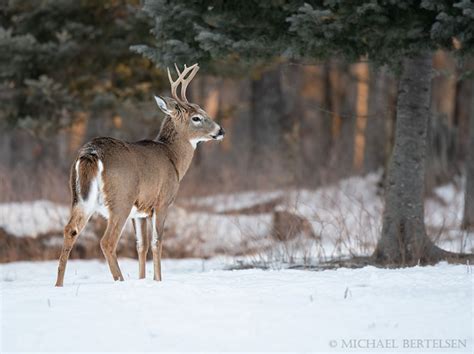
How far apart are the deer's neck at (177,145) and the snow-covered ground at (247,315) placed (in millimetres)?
1925

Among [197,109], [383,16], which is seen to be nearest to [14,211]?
[197,109]

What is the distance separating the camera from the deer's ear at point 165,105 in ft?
27.0

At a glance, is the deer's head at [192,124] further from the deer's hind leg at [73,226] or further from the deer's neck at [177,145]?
the deer's hind leg at [73,226]

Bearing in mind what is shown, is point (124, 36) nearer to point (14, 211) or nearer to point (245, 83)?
point (14, 211)

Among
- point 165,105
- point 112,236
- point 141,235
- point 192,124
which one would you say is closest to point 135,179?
point 112,236

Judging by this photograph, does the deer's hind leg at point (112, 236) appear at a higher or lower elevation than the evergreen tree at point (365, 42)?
lower

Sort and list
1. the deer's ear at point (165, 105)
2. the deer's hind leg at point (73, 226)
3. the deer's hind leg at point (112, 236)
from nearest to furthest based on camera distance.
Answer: the deer's hind leg at point (73, 226), the deer's hind leg at point (112, 236), the deer's ear at point (165, 105)

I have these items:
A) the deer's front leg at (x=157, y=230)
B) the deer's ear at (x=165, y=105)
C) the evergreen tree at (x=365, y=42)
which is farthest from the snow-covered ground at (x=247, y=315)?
the deer's ear at (x=165, y=105)

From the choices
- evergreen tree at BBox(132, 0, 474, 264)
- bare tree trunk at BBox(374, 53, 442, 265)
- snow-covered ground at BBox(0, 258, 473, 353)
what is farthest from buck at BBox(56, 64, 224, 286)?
bare tree trunk at BBox(374, 53, 442, 265)

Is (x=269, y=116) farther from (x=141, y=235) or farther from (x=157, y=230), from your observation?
(x=157, y=230)

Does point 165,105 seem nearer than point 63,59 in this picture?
Yes

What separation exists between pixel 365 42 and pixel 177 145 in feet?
7.79

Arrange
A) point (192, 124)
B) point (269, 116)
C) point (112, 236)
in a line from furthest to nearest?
point (269, 116), point (192, 124), point (112, 236)

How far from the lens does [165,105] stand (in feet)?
27.3
